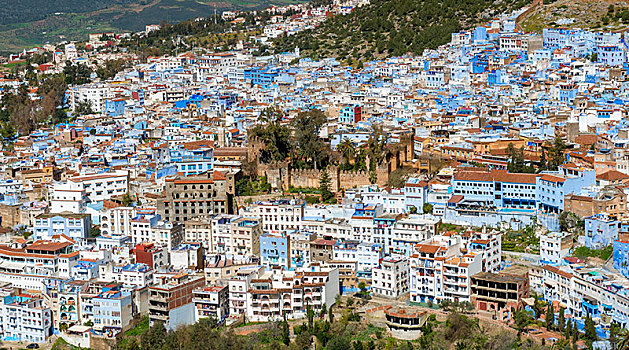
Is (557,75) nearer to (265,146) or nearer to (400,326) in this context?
(265,146)

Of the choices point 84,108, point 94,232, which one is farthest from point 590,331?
point 84,108

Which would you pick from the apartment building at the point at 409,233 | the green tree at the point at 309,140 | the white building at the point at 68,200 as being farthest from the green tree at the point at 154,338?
the green tree at the point at 309,140

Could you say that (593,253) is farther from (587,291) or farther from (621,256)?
(587,291)

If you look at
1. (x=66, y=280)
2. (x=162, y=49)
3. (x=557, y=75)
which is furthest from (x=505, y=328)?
(x=162, y=49)

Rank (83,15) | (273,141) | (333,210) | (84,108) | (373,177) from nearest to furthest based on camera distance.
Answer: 1. (333,210)
2. (373,177)
3. (273,141)
4. (84,108)
5. (83,15)

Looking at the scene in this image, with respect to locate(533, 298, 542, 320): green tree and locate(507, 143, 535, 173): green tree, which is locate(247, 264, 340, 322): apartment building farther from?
locate(507, 143, 535, 173): green tree

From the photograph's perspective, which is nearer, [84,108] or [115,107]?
[115,107]

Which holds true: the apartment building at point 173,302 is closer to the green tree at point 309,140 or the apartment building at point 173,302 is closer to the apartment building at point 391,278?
the apartment building at point 391,278
